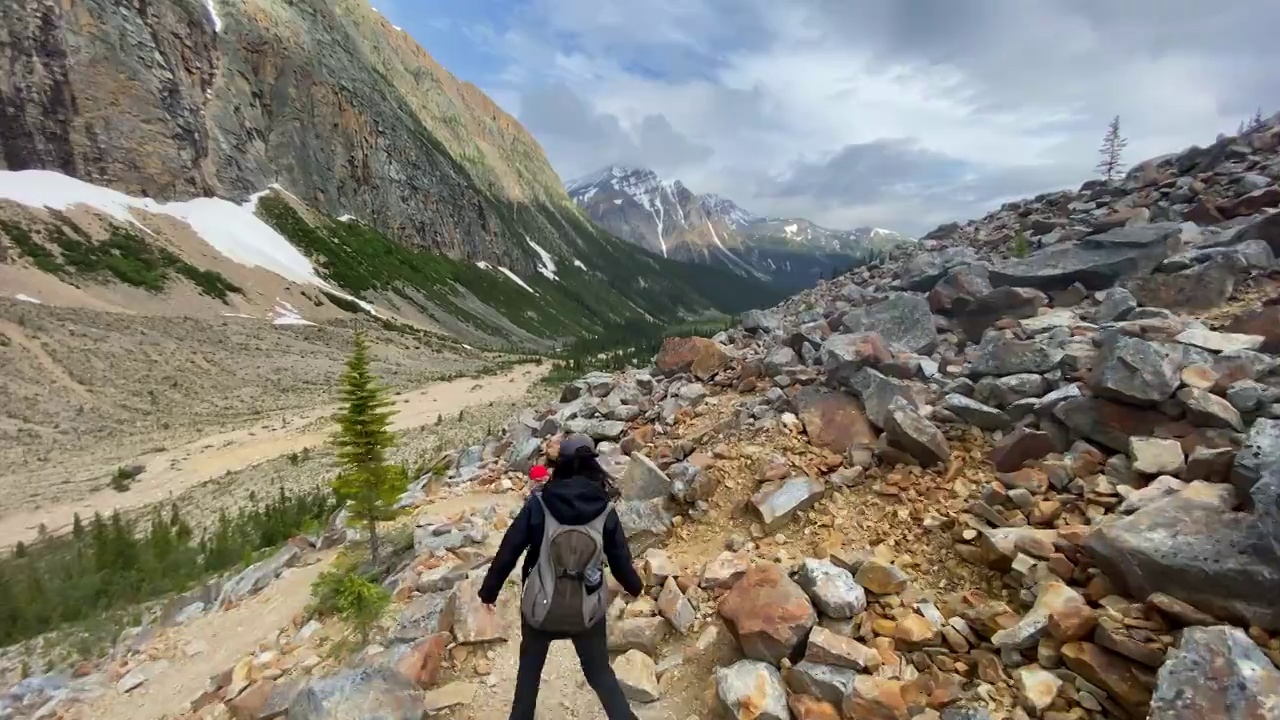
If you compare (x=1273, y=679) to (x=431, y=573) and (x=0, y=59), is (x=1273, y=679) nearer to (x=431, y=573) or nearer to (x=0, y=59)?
(x=431, y=573)

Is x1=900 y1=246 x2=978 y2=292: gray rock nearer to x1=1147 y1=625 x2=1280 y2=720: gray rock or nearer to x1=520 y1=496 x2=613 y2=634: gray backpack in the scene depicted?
x1=1147 y1=625 x2=1280 y2=720: gray rock

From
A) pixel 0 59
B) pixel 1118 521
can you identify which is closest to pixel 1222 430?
pixel 1118 521

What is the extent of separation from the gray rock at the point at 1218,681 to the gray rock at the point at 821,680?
2111mm

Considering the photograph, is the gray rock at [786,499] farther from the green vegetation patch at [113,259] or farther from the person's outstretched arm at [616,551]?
the green vegetation patch at [113,259]

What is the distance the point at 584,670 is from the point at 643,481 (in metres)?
4.38

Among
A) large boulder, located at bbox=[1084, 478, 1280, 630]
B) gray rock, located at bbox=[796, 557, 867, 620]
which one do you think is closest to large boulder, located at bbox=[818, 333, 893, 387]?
gray rock, located at bbox=[796, 557, 867, 620]

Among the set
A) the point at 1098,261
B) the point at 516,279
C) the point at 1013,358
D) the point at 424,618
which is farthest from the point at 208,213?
the point at 1013,358

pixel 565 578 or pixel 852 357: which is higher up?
pixel 852 357

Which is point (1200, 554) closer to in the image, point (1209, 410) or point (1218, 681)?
point (1218, 681)

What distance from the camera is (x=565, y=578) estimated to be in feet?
16.4

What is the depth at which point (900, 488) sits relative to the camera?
25.9ft

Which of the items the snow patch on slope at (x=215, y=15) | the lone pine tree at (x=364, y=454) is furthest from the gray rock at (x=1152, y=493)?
the snow patch on slope at (x=215, y=15)

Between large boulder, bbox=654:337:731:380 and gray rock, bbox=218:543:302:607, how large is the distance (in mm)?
8470

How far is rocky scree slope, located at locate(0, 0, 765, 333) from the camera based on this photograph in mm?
67500
